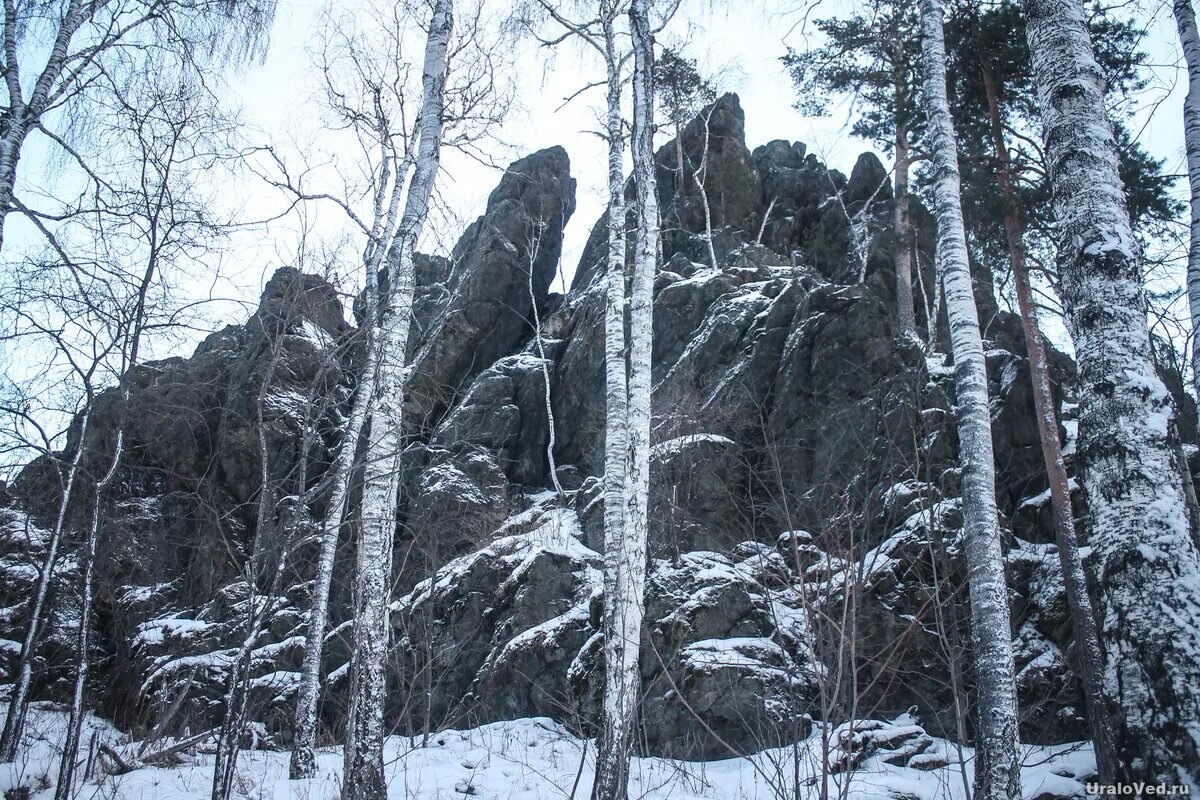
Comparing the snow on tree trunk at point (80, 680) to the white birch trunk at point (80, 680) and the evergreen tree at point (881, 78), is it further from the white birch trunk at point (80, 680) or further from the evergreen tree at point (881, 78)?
the evergreen tree at point (881, 78)

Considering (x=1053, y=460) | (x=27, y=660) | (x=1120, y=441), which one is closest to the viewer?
(x=1120, y=441)

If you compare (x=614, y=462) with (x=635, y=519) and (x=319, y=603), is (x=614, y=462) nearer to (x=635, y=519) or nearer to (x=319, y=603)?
(x=635, y=519)

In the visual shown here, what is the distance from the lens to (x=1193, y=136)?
838 cm

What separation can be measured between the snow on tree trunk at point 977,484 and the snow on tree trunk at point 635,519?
3195 millimetres

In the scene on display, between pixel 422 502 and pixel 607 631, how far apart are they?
40.4 feet

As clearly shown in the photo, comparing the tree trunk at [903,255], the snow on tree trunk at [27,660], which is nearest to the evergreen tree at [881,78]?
the tree trunk at [903,255]

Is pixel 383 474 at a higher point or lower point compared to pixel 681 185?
lower

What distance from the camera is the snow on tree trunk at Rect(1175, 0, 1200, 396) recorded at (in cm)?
795

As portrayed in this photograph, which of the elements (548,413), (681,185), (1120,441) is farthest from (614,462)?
(681,185)

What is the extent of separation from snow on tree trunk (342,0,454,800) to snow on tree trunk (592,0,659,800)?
208cm

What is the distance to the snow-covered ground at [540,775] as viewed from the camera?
762cm

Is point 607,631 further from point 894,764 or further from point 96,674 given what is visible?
point 96,674

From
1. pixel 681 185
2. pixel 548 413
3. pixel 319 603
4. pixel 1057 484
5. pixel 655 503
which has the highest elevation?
pixel 681 185

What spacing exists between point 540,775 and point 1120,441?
294 inches
